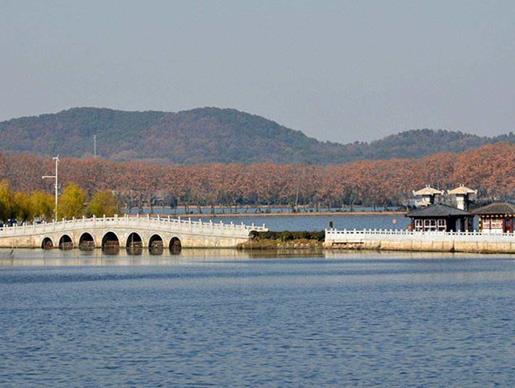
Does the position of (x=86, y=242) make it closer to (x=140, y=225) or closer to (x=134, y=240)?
(x=134, y=240)

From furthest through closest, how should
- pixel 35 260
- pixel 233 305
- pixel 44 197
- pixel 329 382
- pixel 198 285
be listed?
pixel 44 197, pixel 35 260, pixel 198 285, pixel 233 305, pixel 329 382

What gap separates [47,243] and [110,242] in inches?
198

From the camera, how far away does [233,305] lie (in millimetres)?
59125

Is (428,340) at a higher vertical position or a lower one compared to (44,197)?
lower

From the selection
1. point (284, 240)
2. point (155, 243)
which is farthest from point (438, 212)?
point (155, 243)

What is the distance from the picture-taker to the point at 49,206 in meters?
136

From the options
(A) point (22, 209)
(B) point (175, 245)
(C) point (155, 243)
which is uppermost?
(A) point (22, 209)

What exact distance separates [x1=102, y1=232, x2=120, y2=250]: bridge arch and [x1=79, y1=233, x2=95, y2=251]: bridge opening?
3.33 feet

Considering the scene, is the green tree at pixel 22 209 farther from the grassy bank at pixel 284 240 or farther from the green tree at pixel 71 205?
the grassy bank at pixel 284 240

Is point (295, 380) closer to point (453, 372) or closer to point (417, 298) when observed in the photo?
point (453, 372)

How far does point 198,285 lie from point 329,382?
32430 millimetres

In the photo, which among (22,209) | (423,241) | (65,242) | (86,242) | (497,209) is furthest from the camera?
(22,209)

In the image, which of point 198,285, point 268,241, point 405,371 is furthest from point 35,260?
point 405,371

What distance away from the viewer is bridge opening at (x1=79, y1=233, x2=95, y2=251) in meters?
108
